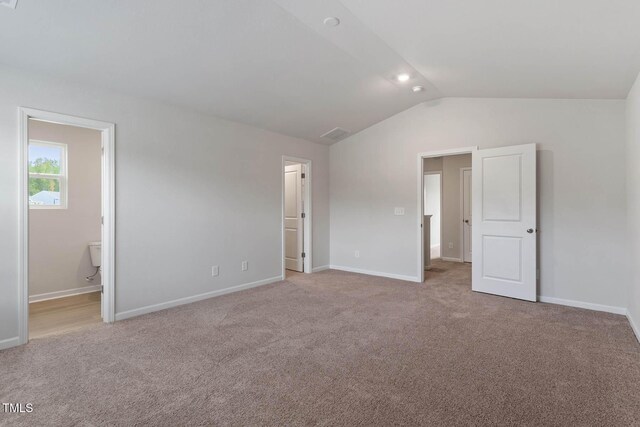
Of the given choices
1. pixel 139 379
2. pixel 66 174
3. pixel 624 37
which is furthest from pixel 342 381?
pixel 66 174

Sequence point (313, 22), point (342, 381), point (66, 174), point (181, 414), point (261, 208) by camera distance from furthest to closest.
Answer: point (261, 208) < point (66, 174) < point (313, 22) < point (342, 381) < point (181, 414)

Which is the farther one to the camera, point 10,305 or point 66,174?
point 66,174

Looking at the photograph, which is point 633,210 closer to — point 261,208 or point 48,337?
point 261,208

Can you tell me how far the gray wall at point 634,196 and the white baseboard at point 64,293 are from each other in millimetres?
6434

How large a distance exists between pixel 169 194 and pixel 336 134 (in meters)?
3.01

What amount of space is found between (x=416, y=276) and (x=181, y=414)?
4.08 m

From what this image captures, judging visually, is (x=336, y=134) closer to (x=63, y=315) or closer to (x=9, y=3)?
(x=9, y=3)

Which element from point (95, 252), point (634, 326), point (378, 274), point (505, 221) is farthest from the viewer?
point (378, 274)

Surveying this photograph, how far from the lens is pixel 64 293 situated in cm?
452

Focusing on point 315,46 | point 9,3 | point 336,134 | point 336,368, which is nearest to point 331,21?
point 315,46

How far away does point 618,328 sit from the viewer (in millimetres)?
3205

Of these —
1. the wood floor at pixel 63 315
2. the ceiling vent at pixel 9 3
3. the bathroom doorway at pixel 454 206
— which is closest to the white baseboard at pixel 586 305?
the bathroom doorway at pixel 454 206

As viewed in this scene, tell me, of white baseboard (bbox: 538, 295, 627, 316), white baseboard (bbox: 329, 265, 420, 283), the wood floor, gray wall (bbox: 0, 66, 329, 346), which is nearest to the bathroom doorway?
white baseboard (bbox: 329, 265, 420, 283)

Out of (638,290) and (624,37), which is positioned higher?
(624,37)
